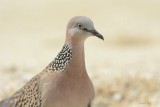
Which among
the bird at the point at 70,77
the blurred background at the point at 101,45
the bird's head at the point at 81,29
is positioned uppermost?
the blurred background at the point at 101,45

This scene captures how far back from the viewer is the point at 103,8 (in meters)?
23.2

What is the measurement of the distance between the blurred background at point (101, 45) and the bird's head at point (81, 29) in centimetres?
192

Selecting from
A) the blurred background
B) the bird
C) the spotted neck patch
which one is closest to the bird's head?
the bird

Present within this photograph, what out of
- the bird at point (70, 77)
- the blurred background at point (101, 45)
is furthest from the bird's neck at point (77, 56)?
the blurred background at point (101, 45)

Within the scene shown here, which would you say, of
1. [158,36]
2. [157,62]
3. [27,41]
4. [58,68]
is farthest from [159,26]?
[58,68]

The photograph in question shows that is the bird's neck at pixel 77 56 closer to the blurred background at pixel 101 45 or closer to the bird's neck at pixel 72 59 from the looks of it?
the bird's neck at pixel 72 59

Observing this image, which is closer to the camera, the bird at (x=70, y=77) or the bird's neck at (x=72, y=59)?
the bird at (x=70, y=77)

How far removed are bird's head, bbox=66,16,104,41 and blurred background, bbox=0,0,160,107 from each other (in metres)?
1.92

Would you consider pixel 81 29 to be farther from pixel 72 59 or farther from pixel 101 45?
pixel 101 45

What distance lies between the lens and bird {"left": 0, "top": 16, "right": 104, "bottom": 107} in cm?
676

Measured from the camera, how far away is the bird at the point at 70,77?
6.76m

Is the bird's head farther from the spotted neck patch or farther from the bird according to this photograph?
the spotted neck patch

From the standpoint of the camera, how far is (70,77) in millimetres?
6832

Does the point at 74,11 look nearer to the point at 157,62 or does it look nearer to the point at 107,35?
the point at 107,35
